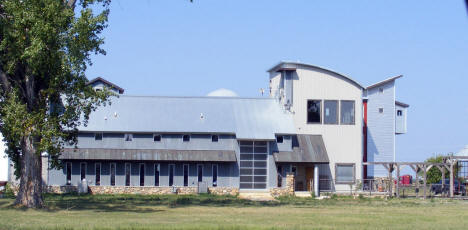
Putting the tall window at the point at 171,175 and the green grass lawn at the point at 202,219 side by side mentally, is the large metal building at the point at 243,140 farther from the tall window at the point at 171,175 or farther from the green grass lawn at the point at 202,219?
the green grass lawn at the point at 202,219

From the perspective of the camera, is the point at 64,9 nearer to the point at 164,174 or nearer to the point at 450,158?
the point at 164,174

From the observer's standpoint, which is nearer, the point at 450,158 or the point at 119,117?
the point at 450,158

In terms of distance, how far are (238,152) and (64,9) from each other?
83.0ft

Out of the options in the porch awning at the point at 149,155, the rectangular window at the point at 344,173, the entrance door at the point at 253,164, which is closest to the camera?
the porch awning at the point at 149,155

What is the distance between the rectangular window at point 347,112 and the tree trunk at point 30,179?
2969 cm

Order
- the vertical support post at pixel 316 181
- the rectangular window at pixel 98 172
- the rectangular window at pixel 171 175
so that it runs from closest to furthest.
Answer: the vertical support post at pixel 316 181
the rectangular window at pixel 98 172
the rectangular window at pixel 171 175

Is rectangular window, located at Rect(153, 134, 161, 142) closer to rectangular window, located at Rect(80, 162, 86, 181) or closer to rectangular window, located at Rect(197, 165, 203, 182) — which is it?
rectangular window, located at Rect(197, 165, 203, 182)

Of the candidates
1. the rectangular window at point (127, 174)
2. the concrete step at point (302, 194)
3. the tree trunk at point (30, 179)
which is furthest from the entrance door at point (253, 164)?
the tree trunk at point (30, 179)

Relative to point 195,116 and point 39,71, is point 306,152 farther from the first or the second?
point 39,71

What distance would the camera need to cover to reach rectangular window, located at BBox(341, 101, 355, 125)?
57.7m

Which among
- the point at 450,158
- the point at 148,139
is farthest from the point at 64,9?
the point at 450,158

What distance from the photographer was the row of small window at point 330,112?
57594mm

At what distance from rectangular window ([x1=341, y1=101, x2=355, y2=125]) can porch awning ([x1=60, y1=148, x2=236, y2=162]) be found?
9.63 meters

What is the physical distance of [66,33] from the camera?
32.6 meters
